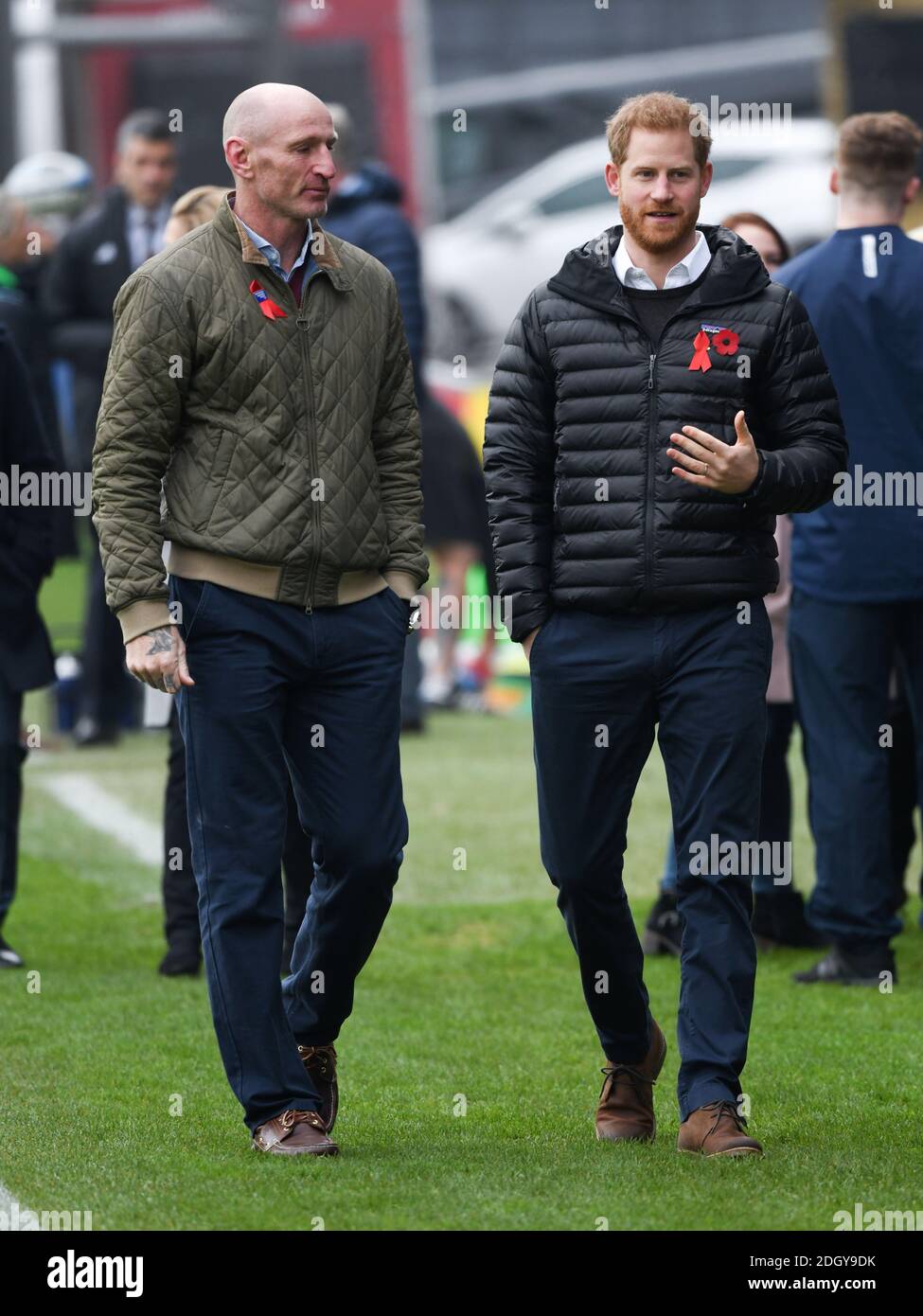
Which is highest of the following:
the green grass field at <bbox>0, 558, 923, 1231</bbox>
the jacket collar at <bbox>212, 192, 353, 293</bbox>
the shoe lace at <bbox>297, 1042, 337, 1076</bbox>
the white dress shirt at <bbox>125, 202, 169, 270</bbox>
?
the jacket collar at <bbox>212, 192, 353, 293</bbox>

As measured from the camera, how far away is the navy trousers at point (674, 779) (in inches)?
206

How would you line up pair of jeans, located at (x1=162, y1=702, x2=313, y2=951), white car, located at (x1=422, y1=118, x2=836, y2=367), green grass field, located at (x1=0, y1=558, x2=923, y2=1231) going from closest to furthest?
green grass field, located at (x1=0, y1=558, x2=923, y2=1231)
pair of jeans, located at (x1=162, y1=702, x2=313, y2=951)
white car, located at (x1=422, y1=118, x2=836, y2=367)

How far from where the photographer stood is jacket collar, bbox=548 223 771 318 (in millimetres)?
5266

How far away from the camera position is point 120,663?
1243cm

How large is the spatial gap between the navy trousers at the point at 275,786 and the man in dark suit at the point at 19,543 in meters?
2.37

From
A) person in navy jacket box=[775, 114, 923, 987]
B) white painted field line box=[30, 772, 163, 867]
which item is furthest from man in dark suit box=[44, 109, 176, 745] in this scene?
person in navy jacket box=[775, 114, 923, 987]

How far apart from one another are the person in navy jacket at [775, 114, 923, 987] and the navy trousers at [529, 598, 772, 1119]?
76.8 inches

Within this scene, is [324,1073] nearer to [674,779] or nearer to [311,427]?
[674,779]

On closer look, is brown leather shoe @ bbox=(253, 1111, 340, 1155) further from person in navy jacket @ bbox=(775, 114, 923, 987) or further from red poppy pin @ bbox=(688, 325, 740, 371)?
person in navy jacket @ bbox=(775, 114, 923, 987)

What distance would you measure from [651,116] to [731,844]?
1567 mm

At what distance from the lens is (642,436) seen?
17.2ft

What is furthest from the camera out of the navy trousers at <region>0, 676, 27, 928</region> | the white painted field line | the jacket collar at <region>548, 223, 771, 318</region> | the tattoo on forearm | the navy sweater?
the white painted field line

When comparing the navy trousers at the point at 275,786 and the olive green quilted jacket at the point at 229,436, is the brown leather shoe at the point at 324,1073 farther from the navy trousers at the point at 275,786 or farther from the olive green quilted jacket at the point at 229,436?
the olive green quilted jacket at the point at 229,436
